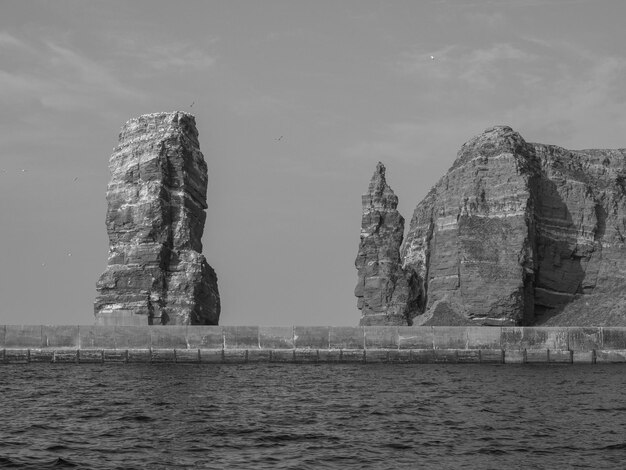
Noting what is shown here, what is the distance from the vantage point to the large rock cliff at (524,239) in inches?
3004

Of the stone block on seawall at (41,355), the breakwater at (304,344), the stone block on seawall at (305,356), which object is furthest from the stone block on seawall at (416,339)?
the stone block on seawall at (41,355)

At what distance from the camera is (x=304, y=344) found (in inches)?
2333

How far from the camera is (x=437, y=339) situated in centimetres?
6016

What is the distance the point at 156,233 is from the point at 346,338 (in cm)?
1660

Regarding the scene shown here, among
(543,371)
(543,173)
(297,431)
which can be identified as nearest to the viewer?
(297,431)

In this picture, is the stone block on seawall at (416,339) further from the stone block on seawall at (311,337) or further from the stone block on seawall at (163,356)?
the stone block on seawall at (163,356)

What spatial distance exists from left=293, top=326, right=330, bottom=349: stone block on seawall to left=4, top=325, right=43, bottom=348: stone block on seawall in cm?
1471

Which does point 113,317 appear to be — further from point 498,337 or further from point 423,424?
point 423,424

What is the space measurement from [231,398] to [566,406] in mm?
11338

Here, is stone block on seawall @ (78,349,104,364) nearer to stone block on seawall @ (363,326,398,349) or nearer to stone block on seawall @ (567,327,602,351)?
stone block on seawall @ (363,326,398,349)

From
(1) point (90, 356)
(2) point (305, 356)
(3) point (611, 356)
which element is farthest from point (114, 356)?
(3) point (611, 356)

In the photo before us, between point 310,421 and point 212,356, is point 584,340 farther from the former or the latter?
point 310,421

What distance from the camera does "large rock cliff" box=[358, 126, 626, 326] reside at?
7631 cm

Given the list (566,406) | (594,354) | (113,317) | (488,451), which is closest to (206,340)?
(113,317)
